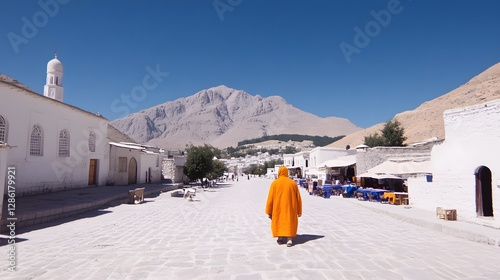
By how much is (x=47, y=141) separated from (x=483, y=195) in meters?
18.8

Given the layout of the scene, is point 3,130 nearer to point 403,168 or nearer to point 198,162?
point 198,162

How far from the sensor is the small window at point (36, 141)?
1603 centimetres

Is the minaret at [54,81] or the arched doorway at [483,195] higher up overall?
the minaret at [54,81]

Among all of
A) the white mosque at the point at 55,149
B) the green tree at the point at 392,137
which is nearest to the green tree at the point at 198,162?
the white mosque at the point at 55,149

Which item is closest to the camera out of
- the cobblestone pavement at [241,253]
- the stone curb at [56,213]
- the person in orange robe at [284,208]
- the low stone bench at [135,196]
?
the cobblestone pavement at [241,253]

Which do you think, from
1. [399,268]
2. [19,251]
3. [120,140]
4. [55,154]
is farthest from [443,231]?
[120,140]

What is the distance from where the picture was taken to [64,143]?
63.0ft

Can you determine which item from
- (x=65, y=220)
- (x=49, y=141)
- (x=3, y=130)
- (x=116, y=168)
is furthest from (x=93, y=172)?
(x=65, y=220)

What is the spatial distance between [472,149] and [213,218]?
7795 mm

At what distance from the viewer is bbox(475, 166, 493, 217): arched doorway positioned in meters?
8.91

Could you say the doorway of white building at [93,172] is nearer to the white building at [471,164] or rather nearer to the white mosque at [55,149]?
the white mosque at [55,149]

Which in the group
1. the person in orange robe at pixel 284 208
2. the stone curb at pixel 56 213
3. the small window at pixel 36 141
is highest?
the small window at pixel 36 141

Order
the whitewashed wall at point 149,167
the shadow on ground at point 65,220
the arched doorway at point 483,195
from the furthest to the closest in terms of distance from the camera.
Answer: the whitewashed wall at point 149,167 → the arched doorway at point 483,195 → the shadow on ground at point 65,220

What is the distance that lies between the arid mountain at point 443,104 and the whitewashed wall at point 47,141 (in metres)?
46.3
